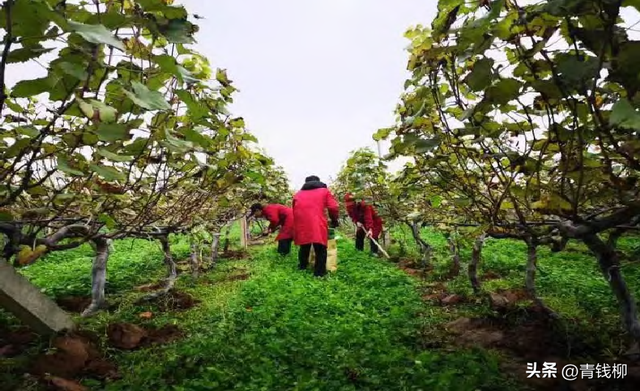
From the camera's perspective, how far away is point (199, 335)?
442cm

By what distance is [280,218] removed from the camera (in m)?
11.0

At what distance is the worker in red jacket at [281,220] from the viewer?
10.6 meters

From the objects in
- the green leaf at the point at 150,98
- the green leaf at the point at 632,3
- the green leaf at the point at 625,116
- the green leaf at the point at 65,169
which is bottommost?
the green leaf at the point at 65,169

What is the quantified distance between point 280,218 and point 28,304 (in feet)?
25.5

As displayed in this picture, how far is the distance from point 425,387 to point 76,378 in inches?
114

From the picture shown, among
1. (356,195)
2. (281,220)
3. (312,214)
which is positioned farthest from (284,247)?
(356,195)

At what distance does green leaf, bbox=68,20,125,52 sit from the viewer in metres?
0.94

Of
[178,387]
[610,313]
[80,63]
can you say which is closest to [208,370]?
[178,387]

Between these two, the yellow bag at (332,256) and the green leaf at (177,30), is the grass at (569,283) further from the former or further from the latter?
the green leaf at (177,30)

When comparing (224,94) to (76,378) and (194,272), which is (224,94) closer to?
(76,378)

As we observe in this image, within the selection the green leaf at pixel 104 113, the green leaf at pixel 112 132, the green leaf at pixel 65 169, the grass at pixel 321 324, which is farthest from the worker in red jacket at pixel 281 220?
the green leaf at pixel 104 113

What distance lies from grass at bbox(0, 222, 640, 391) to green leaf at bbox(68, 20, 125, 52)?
2915 millimetres

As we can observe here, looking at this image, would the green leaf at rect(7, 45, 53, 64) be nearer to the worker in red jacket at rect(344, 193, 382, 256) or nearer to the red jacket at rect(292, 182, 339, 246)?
the red jacket at rect(292, 182, 339, 246)

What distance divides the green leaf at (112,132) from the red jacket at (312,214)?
286 inches
